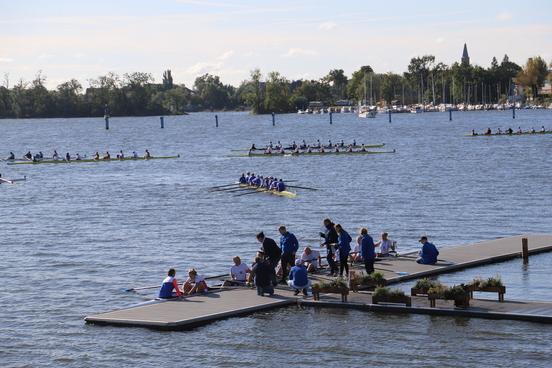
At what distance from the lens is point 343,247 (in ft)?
113

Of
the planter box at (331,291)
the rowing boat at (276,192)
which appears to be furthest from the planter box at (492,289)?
the rowing boat at (276,192)

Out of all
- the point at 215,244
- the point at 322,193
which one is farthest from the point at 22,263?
the point at 322,193

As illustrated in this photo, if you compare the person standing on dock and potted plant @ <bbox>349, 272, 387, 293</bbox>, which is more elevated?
the person standing on dock

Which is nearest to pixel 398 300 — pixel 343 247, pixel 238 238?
pixel 343 247

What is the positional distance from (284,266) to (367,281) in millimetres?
2715

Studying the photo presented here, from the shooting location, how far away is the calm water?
28.2 m

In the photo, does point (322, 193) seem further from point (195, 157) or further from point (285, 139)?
point (285, 139)

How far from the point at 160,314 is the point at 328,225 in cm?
680

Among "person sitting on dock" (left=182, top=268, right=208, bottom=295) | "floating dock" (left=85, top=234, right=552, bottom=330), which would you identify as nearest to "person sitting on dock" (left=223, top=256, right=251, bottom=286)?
"floating dock" (left=85, top=234, right=552, bottom=330)

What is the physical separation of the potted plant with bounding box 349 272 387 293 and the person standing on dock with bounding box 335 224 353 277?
1.47m

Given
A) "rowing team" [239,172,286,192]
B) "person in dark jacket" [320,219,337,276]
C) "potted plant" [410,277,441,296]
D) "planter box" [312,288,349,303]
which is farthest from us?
"rowing team" [239,172,286,192]

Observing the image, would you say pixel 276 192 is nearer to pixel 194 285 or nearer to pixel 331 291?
pixel 194 285

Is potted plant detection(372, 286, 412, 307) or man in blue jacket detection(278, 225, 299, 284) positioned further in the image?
man in blue jacket detection(278, 225, 299, 284)

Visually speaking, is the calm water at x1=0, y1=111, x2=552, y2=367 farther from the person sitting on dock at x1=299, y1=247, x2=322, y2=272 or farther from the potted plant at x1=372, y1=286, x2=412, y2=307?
the person sitting on dock at x1=299, y1=247, x2=322, y2=272
